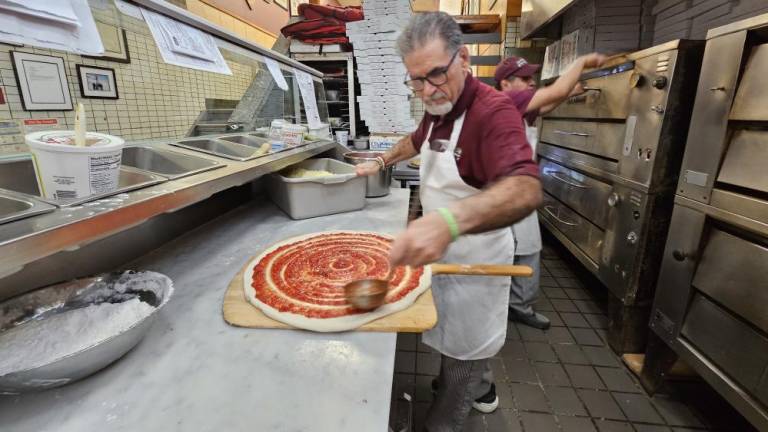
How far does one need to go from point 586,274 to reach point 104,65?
4.37 meters

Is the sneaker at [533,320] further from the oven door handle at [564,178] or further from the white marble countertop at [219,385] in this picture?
the white marble countertop at [219,385]

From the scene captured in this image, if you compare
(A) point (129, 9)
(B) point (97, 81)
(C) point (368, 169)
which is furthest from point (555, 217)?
(B) point (97, 81)

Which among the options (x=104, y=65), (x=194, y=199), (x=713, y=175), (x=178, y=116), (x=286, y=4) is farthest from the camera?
→ (x=286, y=4)

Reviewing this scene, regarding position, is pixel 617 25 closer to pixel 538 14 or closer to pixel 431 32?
pixel 538 14

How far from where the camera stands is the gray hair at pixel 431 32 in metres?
1.06

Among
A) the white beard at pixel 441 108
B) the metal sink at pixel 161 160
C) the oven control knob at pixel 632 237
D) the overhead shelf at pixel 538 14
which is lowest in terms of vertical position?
the oven control knob at pixel 632 237

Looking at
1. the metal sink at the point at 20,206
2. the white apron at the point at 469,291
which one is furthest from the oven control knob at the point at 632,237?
the metal sink at the point at 20,206

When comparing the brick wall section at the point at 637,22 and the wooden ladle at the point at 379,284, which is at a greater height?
the brick wall section at the point at 637,22

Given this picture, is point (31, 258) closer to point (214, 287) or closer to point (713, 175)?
point (214, 287)

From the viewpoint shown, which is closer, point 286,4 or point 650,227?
point 650,227

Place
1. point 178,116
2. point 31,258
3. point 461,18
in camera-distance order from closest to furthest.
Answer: point 31,258, point 178,116, point 461,18

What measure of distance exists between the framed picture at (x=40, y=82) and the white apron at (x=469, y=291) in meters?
2.71

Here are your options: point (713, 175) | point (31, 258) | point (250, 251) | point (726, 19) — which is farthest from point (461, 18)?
point (31, 258)

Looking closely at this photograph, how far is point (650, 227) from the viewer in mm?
1890
